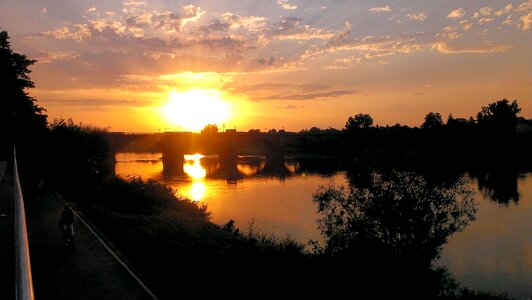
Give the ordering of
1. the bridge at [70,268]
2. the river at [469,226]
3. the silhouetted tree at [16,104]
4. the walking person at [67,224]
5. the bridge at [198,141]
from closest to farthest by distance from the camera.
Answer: the bridge at [70,268]
the walking person at [67,224]
the river at [469,226]
the silhouetted tree at [16,104]
the bridge at [198,141]

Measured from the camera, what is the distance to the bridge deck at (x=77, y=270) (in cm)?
1694

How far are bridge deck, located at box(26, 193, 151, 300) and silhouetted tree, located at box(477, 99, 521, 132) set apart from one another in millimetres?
108688

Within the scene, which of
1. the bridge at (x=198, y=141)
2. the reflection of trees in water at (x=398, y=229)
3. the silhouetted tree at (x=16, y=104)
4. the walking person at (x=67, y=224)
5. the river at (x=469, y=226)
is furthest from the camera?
the bridge at (x=198, y=141)

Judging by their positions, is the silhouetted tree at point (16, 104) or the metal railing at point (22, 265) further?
the silhouetted tree at point (16, 104)

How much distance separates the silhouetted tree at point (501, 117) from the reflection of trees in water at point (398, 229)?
96707 millimetres

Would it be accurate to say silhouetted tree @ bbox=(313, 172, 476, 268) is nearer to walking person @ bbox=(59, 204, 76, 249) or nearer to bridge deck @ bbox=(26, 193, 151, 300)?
bridge deck @ bbox=(26, 193, 151, 300)

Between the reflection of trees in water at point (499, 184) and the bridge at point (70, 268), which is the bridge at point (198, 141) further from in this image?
the bridge at point (70, 268)

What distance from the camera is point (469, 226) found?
40.2 m

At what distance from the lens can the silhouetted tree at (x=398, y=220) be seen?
A: 25406 millimetres

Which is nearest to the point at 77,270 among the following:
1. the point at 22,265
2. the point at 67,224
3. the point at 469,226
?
the point at 67,224

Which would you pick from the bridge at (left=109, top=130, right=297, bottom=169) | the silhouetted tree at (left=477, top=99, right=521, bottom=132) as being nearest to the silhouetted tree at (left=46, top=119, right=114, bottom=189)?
the bridge at (left=109, top=130, right=297, bottom=169)

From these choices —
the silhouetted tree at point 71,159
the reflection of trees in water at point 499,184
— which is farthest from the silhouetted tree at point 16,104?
the reflection of trees in water at point 499,184

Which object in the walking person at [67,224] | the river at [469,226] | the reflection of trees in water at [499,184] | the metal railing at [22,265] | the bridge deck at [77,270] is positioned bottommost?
the river at [469,226]

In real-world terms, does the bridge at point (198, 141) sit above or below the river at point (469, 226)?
above
